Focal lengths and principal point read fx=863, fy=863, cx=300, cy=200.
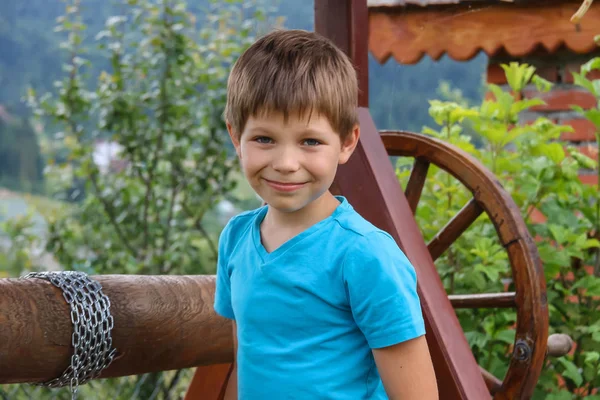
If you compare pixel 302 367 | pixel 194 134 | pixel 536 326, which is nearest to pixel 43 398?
pixel 194 134

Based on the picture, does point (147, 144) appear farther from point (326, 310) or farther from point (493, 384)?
point (326, 310)

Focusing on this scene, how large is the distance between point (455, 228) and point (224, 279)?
40.0 inches

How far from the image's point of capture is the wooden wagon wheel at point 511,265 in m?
1.96

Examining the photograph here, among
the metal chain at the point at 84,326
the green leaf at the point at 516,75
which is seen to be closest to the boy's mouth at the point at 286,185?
the metal chain at the point at 84,326

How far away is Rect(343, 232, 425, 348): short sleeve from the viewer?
3.60 ft

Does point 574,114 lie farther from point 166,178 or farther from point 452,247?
point 166,178

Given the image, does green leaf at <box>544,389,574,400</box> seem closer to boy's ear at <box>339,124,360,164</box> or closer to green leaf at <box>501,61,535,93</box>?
green leaf at <box>501,61,535,93</box>

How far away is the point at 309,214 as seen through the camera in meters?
1.20

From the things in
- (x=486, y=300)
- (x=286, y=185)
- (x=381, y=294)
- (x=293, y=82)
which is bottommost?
(x=486, y=300)

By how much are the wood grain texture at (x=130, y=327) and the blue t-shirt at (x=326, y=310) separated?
29cm

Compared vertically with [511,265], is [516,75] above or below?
above

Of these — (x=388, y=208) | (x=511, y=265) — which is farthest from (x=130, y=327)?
(x=511, y=265)

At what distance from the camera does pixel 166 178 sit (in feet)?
14.3

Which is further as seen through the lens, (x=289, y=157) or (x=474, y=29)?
(x=474, y=29)
